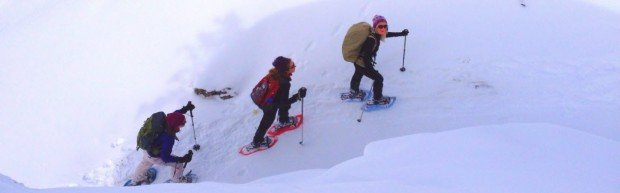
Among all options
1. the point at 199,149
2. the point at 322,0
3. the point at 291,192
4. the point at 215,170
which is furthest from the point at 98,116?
the point at 291,192

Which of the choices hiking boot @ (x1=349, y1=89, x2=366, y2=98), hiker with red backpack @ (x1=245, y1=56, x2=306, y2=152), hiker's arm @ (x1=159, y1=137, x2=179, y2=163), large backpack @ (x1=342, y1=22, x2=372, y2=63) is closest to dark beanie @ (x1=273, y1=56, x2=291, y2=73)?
hiker with red backpack @ (x1=245, y1=56, x2=306, y2=152)

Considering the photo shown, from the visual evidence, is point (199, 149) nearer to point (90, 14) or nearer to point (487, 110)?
point (487, 110)

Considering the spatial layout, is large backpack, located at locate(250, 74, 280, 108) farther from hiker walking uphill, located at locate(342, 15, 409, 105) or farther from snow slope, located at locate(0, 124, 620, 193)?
hiker walking uphill, located at locate(342, 15, 409, 105)

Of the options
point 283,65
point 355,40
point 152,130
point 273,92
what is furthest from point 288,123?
point 152,130

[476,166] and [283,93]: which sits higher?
[283,93]

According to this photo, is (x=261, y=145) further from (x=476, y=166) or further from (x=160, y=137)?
(x=476, y=166)

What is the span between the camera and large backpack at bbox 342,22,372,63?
22.6 ft

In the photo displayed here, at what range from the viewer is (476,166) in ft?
14.4

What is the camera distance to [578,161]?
4.62m

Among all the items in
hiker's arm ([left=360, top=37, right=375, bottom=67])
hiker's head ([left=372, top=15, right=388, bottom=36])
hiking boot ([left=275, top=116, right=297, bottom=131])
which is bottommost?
hiking boot ([left=275, top=116, right=297, bottom=131])

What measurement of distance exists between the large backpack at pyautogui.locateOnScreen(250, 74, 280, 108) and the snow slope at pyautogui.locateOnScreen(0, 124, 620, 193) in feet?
3.94

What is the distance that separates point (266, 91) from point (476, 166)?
305cm

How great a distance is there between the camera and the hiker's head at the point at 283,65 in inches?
241

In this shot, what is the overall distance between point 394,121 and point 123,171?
14.3 ft
